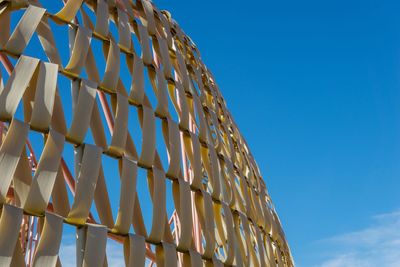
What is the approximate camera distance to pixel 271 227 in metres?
4.68

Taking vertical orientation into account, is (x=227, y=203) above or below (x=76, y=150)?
above

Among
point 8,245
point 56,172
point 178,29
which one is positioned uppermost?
point 178,29

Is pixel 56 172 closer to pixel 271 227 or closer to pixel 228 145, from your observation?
pixel 228 145

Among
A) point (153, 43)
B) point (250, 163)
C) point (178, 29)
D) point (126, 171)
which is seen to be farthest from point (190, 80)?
point (126, 171)

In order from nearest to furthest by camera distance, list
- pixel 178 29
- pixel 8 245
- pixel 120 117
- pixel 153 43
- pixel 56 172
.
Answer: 1. pixel 8 245
2. pixel 56 172
3. pixel 120 117
4. pixel 153 43
5. pixel 178 29

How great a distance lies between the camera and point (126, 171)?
2.82 m

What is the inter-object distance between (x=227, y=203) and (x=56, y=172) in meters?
1.56

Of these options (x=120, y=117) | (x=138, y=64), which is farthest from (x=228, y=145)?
(x=120, y=117)

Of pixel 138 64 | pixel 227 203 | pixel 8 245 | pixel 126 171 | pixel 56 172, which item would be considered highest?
pixel 138 64

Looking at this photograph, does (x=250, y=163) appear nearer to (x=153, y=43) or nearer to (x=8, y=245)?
(x=153, y=43)

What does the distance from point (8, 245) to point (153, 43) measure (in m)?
2.29

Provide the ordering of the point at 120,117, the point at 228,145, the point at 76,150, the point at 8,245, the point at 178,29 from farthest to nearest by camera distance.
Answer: the point at 178,29
the point at 228,145
the point at 120,117
the point at 76,150
the point at 8,245

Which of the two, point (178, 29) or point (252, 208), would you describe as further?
point (178, 29)

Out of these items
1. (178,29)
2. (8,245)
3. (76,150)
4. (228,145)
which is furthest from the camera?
(178,29)
